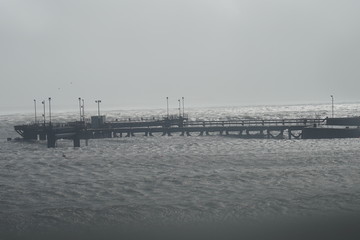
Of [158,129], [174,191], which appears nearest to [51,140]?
[158,129]

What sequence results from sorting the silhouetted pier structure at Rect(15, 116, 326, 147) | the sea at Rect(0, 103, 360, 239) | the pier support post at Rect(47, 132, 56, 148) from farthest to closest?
the silhouetted pier structure at Rect(15, 116, 326, 147)
the pier support post at Rect(47, 132, 56, 148)
the sea at Rect(0, 103, 360, 239)

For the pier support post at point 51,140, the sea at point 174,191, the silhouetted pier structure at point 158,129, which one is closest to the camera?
the sea at point 174,191

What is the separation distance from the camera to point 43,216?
2047 centimetres

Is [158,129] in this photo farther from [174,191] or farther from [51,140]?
[174,191]

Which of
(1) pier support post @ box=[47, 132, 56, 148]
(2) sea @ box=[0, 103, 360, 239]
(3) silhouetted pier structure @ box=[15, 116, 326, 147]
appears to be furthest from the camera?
(3) silhouetted pier structure @ box=[15, 116, 326, 147]

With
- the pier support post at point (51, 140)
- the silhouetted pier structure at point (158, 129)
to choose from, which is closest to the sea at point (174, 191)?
the pier support post at point (51, 140)

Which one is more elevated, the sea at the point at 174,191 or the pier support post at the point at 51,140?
the pier support post at the point at 51,140

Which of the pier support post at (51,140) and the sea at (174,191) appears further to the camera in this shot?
the pier support post at (51,140)

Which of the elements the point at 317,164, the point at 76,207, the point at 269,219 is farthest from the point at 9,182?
the point at 317,164

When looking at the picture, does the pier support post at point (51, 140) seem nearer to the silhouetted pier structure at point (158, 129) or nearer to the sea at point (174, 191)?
the silhouetted pier structure at point (158, 129)

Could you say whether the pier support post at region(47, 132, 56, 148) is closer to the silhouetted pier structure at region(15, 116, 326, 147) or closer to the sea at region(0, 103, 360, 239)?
the silhouetted pier structure at region(15, 116, 326, 147)

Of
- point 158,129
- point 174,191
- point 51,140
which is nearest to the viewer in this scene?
point 174,191

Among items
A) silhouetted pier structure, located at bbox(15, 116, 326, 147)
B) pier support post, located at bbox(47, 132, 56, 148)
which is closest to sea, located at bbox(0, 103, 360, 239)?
pier support post, located at bbox(47, 132, 56, 148)

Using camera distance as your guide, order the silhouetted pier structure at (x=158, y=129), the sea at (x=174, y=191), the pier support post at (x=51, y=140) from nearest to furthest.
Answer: the sea at (x=174, y=191)
the pier support post at (x=51, y=140)
the silhouetted pier structure at (x=158, y=129)
